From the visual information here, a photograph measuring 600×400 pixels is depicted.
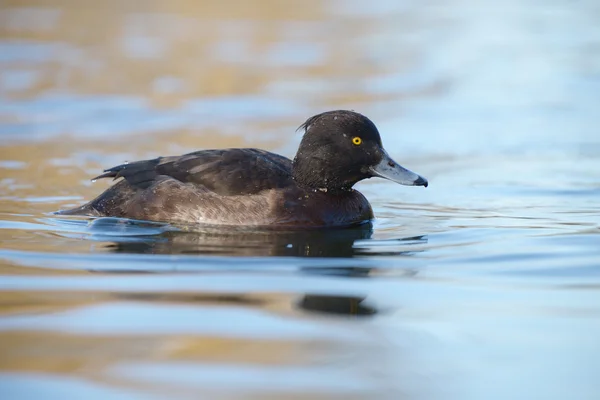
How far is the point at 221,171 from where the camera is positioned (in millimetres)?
8719

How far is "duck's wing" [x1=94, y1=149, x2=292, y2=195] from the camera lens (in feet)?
28.5

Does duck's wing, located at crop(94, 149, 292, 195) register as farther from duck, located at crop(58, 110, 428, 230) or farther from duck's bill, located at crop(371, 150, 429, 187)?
duck's bill, located at crop(371, 150, 429, 187)

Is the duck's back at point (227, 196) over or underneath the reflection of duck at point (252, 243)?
over

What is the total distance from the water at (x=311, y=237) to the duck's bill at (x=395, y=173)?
40 centimetres

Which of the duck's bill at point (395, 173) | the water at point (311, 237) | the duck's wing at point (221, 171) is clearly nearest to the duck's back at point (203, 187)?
the duck's wing at point (221, 171)

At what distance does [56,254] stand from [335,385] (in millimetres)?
3389

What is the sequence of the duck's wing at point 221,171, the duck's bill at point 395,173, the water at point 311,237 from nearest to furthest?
the water at point 311,237, the duck's wing at point 221,171, the duck's bill at point 395,173

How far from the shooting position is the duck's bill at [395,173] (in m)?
8.86

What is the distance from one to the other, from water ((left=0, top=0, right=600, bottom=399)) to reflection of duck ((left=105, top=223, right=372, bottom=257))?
0.03m

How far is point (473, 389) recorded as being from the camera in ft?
15.6

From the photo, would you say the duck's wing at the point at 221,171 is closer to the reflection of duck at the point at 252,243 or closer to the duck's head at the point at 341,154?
the duck's head at the point at 341,154

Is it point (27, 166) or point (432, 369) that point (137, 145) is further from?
point (432, 369)

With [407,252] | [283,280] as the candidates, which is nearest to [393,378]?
[283,280]

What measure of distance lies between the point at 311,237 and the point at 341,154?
892 millimetres
